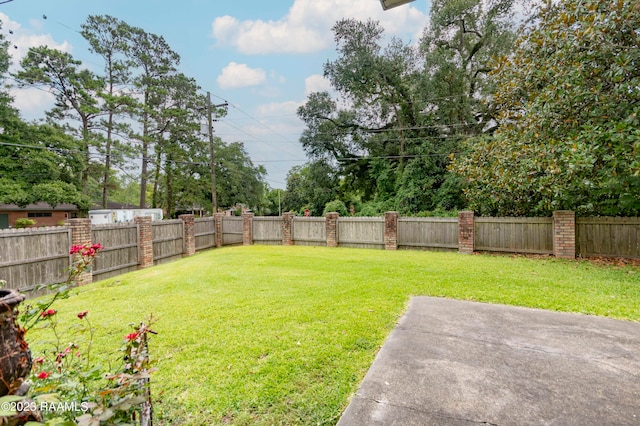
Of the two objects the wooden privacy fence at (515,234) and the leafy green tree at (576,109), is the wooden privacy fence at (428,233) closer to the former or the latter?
the wooden privacy fence at (515,234)

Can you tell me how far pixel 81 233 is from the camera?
294 inches

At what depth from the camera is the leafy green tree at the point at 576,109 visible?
18.4 ft

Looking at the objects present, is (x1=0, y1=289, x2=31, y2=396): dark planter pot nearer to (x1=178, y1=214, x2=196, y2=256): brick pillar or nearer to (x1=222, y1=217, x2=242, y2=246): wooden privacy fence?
(x1=178, y1=214, x2=196, y2=256): brick pillar

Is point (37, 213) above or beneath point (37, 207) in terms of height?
beneath

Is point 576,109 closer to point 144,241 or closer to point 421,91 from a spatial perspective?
point 421,91

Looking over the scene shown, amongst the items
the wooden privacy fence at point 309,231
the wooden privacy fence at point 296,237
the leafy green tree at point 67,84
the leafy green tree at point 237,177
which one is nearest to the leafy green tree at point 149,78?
the leafy green tree at point 67,84

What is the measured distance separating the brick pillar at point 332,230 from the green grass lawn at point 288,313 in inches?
163

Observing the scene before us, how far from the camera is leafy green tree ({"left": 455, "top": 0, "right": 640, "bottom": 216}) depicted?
5617 millimetres

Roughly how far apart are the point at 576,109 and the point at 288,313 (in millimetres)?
7087

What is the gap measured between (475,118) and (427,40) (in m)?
4.77

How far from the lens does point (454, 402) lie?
2.26 m

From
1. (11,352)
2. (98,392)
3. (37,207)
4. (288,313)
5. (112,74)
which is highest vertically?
(112,74)

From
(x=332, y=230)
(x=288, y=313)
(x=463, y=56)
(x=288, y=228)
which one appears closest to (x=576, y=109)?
(x=288, y=313)

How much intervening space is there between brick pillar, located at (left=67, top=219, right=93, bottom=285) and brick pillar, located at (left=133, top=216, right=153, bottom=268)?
1.87 m
